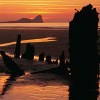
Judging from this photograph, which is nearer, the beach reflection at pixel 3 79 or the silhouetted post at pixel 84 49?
the silhouetted post at pixel 84 49

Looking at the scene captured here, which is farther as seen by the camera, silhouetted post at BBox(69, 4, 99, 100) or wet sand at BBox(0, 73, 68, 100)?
wet sand at BBox(0, 73, 68, 100)

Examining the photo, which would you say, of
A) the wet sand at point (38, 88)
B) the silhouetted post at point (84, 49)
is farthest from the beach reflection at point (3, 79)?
the silhouetted post at point (84, 49)

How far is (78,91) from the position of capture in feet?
74.5

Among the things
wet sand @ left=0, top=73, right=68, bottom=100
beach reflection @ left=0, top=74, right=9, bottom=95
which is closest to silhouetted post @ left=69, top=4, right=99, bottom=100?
wet sand @ left=0, top=73, right=68, bottom=100

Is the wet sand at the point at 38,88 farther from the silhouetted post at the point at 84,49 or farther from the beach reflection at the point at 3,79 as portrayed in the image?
the silhouetted post at the point at 84,49

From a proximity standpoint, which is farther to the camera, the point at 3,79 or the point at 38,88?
the point at 3,79

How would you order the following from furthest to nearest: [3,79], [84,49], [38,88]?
[3,79], [38,88], [84,49]

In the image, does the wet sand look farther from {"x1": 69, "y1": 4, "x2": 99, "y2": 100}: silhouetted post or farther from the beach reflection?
{"x1": 69, "y1": 4, "x2": 99, "y2": 100}: silhouetted post

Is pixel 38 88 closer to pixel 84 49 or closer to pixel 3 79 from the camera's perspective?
pixel 3 79

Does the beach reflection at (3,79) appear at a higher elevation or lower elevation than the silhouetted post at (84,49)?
lower

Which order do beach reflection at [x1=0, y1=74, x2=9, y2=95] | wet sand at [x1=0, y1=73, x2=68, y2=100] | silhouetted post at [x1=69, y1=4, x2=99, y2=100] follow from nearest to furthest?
1. silhouetted post at [x1=69, y1=4, x2=99, y2=100]
2. wet sand at [x1=0, y1=73, x2=68, y2=100]
3. beach reflection at [x1=0, y1=74, x2=9, y2=95]

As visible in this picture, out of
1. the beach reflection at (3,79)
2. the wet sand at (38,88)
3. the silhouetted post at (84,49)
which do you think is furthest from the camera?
the beach reflection at (3,79)

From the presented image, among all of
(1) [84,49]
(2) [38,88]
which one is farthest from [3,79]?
(1) [84,49]

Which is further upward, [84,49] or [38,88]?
[84,49]
